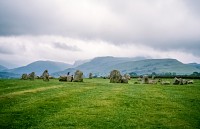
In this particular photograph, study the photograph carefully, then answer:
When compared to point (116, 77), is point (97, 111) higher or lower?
lower

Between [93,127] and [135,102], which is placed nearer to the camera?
[93,127]

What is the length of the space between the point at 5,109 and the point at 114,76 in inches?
1312

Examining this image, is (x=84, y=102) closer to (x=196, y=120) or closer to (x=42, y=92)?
(x=42, y=92)

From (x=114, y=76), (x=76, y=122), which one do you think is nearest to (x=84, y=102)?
(x=76, y=122)

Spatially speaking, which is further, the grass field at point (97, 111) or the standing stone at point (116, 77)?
the standing stone at point (116, 77)

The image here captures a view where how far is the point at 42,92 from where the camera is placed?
34.1 metres

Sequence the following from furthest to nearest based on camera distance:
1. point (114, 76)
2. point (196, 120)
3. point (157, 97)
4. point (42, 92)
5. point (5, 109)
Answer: point (114, 76)
point (42, 92)
point (157, 97)
point (5, 109)
point (196, 120)

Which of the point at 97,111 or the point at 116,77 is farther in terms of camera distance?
the point at 116,77

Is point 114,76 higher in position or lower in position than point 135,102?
higher

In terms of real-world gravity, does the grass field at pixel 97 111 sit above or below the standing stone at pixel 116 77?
below

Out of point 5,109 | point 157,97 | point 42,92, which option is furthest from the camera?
point 42,92

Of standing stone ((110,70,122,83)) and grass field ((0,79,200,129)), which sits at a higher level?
standing stone ((110,70,122,83))

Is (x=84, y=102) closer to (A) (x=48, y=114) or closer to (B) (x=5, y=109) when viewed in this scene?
(A) (x=48, y=114)

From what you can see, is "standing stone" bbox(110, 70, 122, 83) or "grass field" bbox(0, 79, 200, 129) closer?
"grass field" bbox(0, 79, 200, 129)
